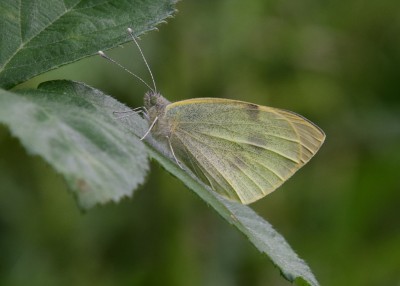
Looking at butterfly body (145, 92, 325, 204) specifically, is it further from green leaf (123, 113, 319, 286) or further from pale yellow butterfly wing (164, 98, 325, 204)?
green leaf (123, 113, 319, 286)

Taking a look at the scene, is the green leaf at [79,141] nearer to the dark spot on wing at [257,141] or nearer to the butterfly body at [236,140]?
the butterfly body at [236,140]

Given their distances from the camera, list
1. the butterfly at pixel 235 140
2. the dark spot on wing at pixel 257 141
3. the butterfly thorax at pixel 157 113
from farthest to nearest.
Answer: the dark spot on wing at pixel 257 141, the butterfly at pixel 235 140, the butterfly thorax at pixel 157 113

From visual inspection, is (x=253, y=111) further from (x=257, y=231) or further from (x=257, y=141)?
(x=257, y=231)

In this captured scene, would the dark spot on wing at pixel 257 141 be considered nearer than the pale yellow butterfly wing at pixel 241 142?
No

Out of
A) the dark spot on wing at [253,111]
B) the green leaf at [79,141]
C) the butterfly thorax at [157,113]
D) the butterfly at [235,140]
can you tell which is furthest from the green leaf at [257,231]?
the dark spot on wing at [253,111]

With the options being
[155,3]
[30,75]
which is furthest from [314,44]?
[30,75]

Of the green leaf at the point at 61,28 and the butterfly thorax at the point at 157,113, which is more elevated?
the green leaf at the point at 61,28

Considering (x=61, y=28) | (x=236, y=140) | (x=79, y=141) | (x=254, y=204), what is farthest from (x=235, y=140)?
(x=79, y=141)

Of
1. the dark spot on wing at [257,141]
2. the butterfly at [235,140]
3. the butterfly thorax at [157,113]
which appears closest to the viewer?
the butterfly thorax at [157,113]
